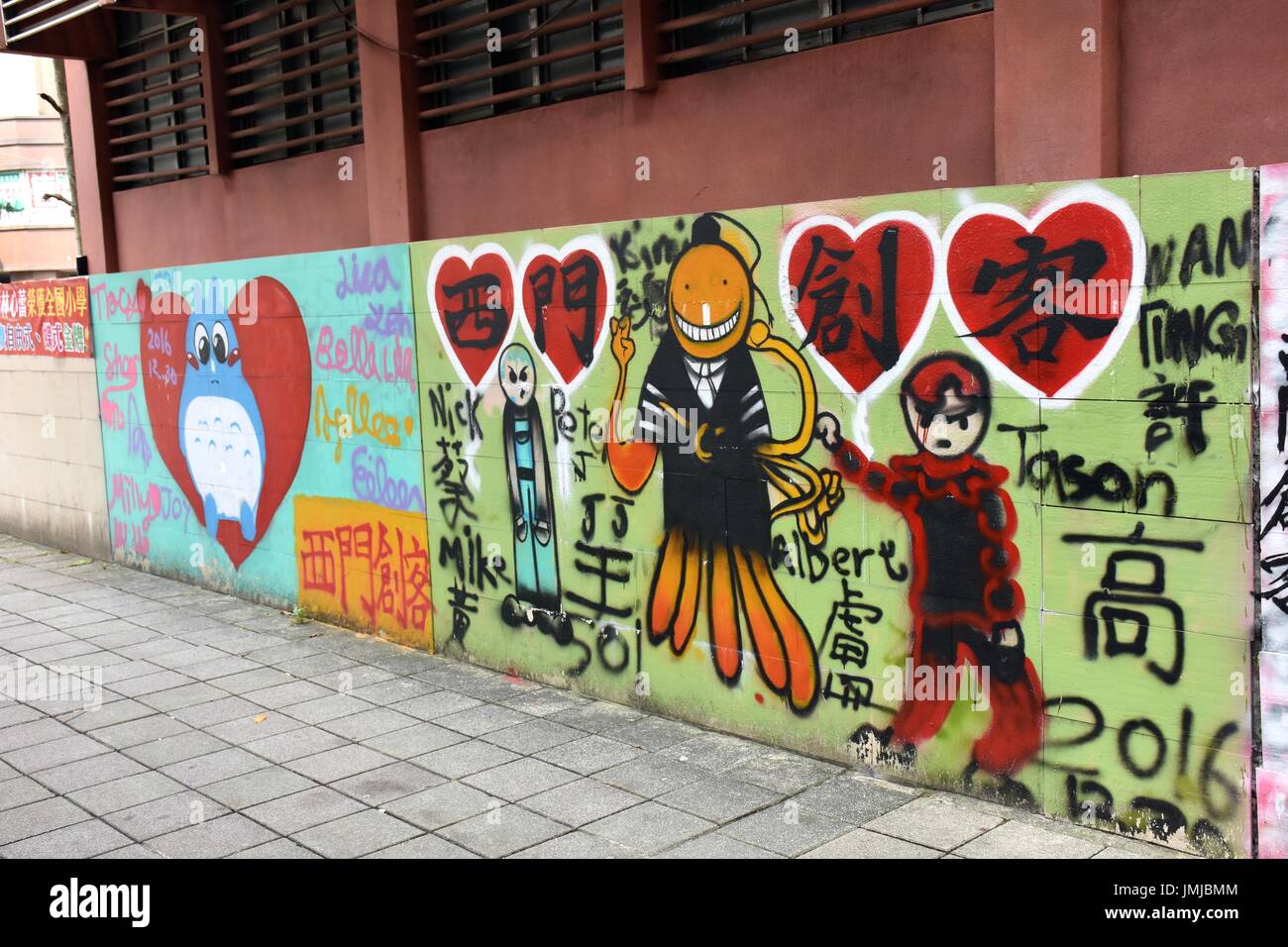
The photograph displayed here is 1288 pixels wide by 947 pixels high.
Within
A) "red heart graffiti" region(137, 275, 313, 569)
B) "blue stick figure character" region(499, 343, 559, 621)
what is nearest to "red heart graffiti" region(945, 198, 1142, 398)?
"blue stick figure character" region(499, 343, 559, 621)

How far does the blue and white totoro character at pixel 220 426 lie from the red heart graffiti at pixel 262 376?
7 cm

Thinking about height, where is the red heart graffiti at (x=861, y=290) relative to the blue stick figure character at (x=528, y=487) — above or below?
above

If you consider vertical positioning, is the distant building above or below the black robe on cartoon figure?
above

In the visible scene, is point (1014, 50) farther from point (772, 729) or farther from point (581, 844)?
point (581, 844)

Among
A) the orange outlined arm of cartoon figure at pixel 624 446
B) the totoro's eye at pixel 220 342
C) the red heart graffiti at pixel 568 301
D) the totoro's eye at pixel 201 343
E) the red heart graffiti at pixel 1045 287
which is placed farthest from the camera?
the totoro's eye at pixel 201 343

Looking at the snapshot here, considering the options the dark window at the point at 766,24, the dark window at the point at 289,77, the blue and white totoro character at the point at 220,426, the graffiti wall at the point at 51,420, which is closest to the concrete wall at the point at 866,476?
the blue and white totoro character at the point at 220,426

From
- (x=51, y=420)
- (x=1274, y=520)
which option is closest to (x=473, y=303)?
(x=1274, y=520)

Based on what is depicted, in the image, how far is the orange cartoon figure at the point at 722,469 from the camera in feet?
18.7

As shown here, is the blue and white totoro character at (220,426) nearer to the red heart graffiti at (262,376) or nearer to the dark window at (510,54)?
the red heart graffiti at (262,376)

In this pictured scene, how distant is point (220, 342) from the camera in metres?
9.45

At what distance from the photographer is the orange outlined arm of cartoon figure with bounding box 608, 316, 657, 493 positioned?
634cm

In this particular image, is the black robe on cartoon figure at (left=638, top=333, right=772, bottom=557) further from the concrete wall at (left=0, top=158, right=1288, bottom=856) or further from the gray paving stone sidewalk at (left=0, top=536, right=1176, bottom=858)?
the gray paving stone sidewalk at (left=0, top=536, right=1176, bottom=858)

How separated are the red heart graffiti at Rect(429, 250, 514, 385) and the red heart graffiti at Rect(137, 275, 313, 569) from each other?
1609mm

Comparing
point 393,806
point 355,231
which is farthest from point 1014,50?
point 355,231
